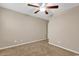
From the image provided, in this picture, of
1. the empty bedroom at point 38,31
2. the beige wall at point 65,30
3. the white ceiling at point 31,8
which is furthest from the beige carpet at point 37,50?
the white ceiling at point 31,8

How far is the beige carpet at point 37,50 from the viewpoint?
183cm

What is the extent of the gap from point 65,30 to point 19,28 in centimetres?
77

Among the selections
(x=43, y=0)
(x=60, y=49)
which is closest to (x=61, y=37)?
(x=60, y=49)

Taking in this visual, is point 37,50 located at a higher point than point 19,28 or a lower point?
lower

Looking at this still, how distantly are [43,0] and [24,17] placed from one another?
602 millimetres

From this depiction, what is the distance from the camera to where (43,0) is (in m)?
1.45

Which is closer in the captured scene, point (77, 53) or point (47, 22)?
point (77, 53)

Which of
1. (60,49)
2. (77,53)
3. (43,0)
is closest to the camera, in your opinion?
(43,0)

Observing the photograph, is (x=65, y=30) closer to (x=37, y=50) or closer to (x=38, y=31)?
(x=38, y=31)

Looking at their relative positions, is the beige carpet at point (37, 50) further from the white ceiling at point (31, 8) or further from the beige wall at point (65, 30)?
the white ceiling at point (31, 8)

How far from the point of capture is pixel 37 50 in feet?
6.31

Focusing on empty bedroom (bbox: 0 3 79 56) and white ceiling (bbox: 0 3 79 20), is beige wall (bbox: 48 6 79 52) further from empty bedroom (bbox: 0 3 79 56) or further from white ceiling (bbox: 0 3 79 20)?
white ceiling (bbox: 0 3 79 20)

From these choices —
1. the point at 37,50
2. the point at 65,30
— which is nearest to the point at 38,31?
the point at 37,50

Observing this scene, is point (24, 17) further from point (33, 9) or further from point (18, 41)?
point (18, 41)
